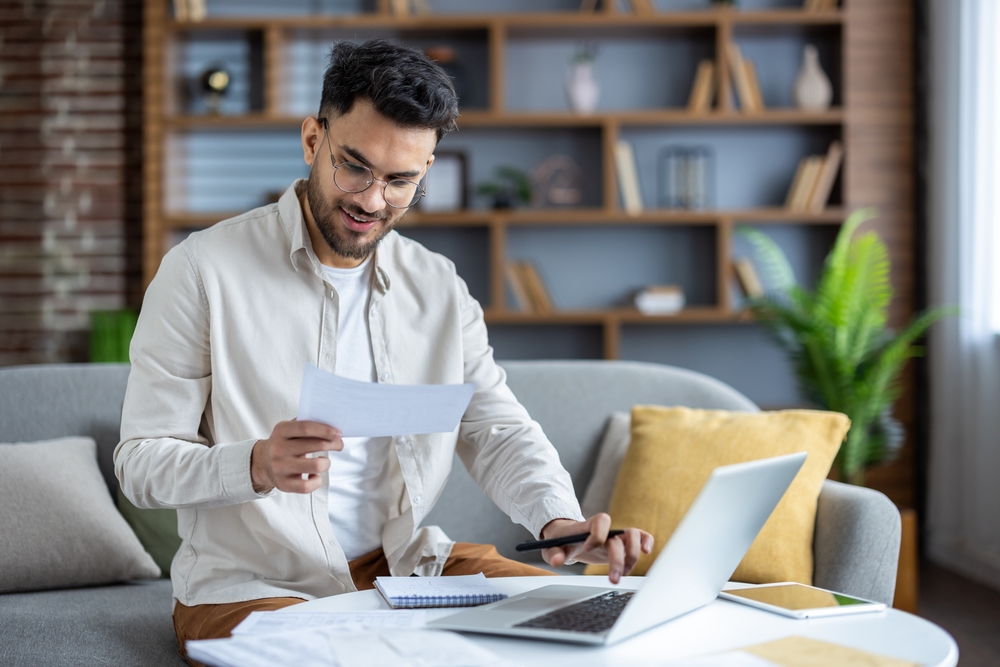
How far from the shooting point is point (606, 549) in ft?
3.58

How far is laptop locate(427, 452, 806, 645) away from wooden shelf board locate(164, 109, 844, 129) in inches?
110

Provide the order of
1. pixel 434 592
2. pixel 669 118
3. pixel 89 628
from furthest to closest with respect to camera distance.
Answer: pixel 669 118 → pixel 89 628 → pixel 434 592

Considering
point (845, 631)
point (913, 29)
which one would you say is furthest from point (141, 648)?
point (913, 29)

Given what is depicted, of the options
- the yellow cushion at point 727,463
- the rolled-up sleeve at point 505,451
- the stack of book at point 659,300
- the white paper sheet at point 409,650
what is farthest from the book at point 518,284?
the white paper sheet at point 409,650

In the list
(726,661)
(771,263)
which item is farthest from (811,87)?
(726,661)

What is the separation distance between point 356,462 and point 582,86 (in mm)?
2650

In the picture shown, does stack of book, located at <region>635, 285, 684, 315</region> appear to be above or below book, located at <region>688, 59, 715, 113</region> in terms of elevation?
below

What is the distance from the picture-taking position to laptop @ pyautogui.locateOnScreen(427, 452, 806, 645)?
868mm

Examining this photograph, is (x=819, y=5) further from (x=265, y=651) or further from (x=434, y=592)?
(x=265, y=651)

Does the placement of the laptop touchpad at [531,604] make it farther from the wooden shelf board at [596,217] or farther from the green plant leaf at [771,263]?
the wooden shelf board at [596,217]

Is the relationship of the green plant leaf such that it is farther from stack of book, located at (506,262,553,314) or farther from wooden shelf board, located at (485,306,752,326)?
stack of book, located at (506,262,553,314)

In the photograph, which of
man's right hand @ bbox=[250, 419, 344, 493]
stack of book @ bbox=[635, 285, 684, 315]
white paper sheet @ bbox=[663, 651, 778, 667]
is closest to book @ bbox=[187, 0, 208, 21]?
stack of book @ bbox=[635, 285, 684, 315]

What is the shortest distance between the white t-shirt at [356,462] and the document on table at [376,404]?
419mm

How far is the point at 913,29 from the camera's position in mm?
3688
